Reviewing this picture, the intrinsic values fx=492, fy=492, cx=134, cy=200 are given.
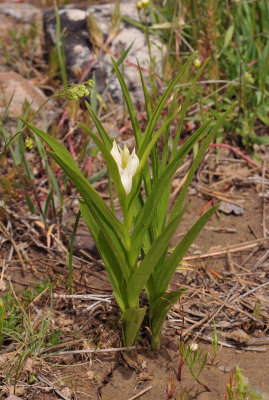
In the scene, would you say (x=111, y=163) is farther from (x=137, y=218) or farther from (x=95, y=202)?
(x=137, y=218)

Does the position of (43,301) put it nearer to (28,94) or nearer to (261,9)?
(28,94)

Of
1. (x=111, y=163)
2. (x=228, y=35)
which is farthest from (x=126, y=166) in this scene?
(x=228, y=35)

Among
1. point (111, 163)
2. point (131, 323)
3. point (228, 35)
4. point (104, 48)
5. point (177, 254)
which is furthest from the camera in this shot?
point (104, 48)

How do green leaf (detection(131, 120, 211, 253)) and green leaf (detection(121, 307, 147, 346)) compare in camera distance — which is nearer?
green leaf (detection(131, 120, 211, 253))

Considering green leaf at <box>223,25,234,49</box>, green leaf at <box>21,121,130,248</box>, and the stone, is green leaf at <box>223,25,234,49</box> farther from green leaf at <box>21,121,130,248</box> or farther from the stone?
green leaf at <box>21,121,130,248</box>

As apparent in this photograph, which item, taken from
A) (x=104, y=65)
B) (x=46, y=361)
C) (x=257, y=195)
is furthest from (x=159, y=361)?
(x=104, y=65)

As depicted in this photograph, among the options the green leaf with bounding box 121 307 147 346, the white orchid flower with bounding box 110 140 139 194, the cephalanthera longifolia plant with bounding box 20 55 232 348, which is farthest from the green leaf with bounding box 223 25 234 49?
the green leaf with bounding box 121 307 147 346
